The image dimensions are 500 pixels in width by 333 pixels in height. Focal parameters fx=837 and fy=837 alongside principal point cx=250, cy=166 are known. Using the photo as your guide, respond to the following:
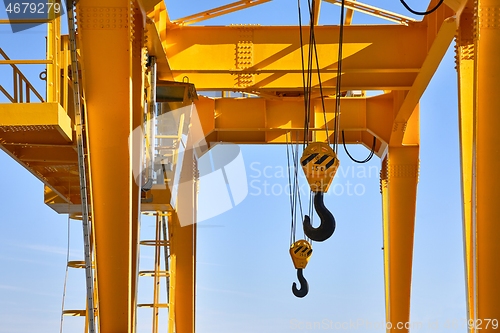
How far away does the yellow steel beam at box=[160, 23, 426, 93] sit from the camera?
48.6 ft

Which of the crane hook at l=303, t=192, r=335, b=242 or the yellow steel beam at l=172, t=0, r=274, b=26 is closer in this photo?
the crane hook at l=303, t=192, r=335, b=242

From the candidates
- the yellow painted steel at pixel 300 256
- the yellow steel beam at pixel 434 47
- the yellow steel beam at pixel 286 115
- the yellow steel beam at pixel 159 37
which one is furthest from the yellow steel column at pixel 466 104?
the yellow steel beam at pixel 286 115

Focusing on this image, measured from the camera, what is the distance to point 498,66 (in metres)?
9.65

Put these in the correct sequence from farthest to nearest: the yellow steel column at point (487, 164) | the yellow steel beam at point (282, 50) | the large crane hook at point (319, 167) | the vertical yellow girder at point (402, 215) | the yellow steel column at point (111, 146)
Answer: the vertical yellow girder at point (402, 215) < the yellow steel beam at point (282, 50) < the large crane hook at point (319, 167) < the yellow steel column at point (111, 146) < the yellow steel column at point (487, 164)

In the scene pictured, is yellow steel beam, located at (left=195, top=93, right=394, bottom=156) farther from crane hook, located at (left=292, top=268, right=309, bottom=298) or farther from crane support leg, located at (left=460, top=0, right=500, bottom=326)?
crane support leg, located at (left=460, top=0, right=500, bottom=326)

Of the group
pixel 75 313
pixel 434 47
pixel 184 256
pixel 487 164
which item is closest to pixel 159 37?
pixel 434 47

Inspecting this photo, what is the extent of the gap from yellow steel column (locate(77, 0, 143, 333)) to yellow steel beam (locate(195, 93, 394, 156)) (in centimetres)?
872

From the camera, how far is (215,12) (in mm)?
15297

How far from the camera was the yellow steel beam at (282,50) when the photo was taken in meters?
14.8

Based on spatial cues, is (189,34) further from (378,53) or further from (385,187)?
(385,187)

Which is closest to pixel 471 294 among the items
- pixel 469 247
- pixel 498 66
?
pixel 469 247

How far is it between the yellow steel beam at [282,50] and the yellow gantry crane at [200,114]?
2 centimetres

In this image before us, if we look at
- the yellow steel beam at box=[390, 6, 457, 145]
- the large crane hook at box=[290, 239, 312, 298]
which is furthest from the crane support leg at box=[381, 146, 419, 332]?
the large crane hook at box=[290, 239, 312, 298]

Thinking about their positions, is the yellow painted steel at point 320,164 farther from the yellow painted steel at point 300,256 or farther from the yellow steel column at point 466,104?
the yellow painted steel at point 300,256
